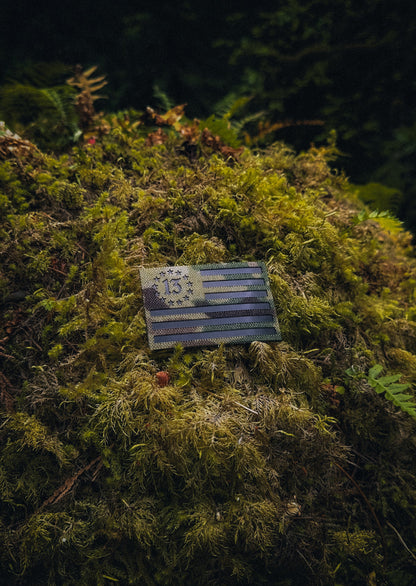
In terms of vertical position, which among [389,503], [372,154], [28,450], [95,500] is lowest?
[389,503]

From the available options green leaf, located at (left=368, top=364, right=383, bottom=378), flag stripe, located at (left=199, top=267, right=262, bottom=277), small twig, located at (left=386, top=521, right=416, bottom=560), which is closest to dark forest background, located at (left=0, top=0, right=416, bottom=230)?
flag stripe, located at (left=199, top=267, right=262, bottom=277)

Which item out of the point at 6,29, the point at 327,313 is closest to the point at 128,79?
the point at 6,29

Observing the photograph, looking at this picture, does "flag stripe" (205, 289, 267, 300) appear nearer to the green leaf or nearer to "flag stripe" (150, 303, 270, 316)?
"flag stripe" (150, 303, 270, 316)

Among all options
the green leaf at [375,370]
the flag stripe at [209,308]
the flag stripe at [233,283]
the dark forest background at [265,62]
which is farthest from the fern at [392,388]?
the dark forest background at [265,62]

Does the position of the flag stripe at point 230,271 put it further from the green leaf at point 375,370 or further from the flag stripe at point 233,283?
the green leaf at point 375,370

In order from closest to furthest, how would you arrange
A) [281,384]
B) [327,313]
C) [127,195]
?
[281,384]
[327,313]
[127,195]

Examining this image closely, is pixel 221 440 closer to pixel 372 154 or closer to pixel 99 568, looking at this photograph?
pixel 99 568

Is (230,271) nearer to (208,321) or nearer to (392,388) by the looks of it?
(208,321)
